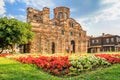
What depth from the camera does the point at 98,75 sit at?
1030cm

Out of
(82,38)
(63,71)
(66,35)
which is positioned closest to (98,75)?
(63,71)

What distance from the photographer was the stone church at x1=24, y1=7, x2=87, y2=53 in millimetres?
51156

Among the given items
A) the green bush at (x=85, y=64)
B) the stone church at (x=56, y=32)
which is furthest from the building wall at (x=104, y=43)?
the green bush at (x=85, y=64)

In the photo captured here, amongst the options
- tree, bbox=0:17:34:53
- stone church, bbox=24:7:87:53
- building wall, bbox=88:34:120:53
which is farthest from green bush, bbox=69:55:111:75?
building wall, bbox=88:34:120:53

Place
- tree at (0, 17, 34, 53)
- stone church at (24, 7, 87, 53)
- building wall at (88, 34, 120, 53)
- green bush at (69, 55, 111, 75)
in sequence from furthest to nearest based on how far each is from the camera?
building wall at (88, 34, 120, 53) → stone church at (24, 7, 87, 53) → tree at (0, 17, 34, 53) → green bush at (69, 55, 111, 75)

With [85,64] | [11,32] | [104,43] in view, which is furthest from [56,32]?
[85,64]

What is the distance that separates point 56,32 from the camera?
184 feet

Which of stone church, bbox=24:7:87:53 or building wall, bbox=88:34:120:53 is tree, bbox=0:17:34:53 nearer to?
stone church, bbox=24:7:87:53

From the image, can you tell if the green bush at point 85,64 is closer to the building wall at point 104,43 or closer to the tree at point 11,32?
the tree at point 11,32

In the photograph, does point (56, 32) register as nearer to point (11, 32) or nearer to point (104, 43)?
point (11, 32)

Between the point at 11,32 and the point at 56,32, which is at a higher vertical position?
the point at 56,32

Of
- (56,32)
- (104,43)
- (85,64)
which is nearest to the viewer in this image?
(85,64)

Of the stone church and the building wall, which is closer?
the stone church

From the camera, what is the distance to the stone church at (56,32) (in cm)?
5116
